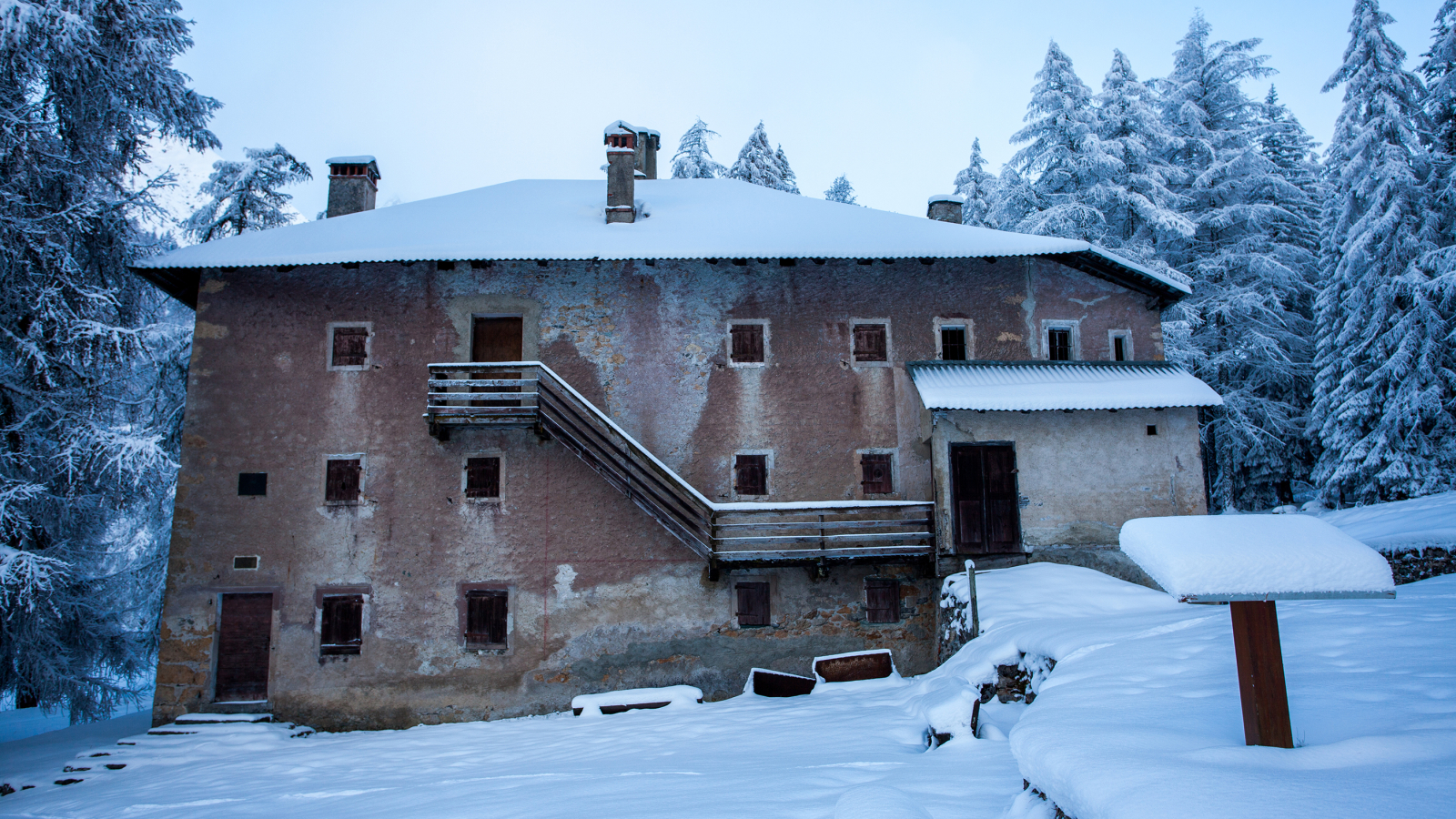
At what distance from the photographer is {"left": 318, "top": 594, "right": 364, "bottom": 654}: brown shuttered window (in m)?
14.8

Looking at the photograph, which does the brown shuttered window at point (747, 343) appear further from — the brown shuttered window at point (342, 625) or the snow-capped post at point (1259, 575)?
the snow-capped post at point (1259, 575)

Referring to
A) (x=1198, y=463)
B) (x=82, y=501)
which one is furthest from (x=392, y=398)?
(x=1198, y=463)

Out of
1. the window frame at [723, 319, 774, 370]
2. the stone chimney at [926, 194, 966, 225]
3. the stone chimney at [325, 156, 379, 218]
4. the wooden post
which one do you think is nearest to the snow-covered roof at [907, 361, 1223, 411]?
the window frame at [723, 319, 774, 370]

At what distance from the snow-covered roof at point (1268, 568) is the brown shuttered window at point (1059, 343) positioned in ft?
39.7

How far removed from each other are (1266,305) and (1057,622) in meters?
19.4

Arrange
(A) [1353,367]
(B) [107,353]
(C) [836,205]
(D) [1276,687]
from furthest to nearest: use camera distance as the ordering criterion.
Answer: (A) [1353,367] → (C) [836,205] → (B) [107,353] → (D) [1276,687]

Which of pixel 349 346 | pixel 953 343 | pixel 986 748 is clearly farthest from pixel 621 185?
pixel 986 748

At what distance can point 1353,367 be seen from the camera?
69.4 ft

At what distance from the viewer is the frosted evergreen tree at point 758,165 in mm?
31875

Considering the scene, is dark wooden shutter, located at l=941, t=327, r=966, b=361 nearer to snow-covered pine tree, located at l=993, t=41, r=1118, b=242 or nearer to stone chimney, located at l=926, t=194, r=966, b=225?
stone chimney, located at l=926, t=194, r=966, b=225

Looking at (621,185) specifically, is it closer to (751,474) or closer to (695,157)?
(751,474)

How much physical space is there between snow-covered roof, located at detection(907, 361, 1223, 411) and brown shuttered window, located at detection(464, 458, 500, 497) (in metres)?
8.57

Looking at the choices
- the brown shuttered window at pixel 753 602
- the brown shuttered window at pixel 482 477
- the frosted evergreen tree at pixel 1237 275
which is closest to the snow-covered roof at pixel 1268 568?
the brown shuttered window at pixel 753 602

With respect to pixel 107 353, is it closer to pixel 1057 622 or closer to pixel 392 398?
pixel 392 398
